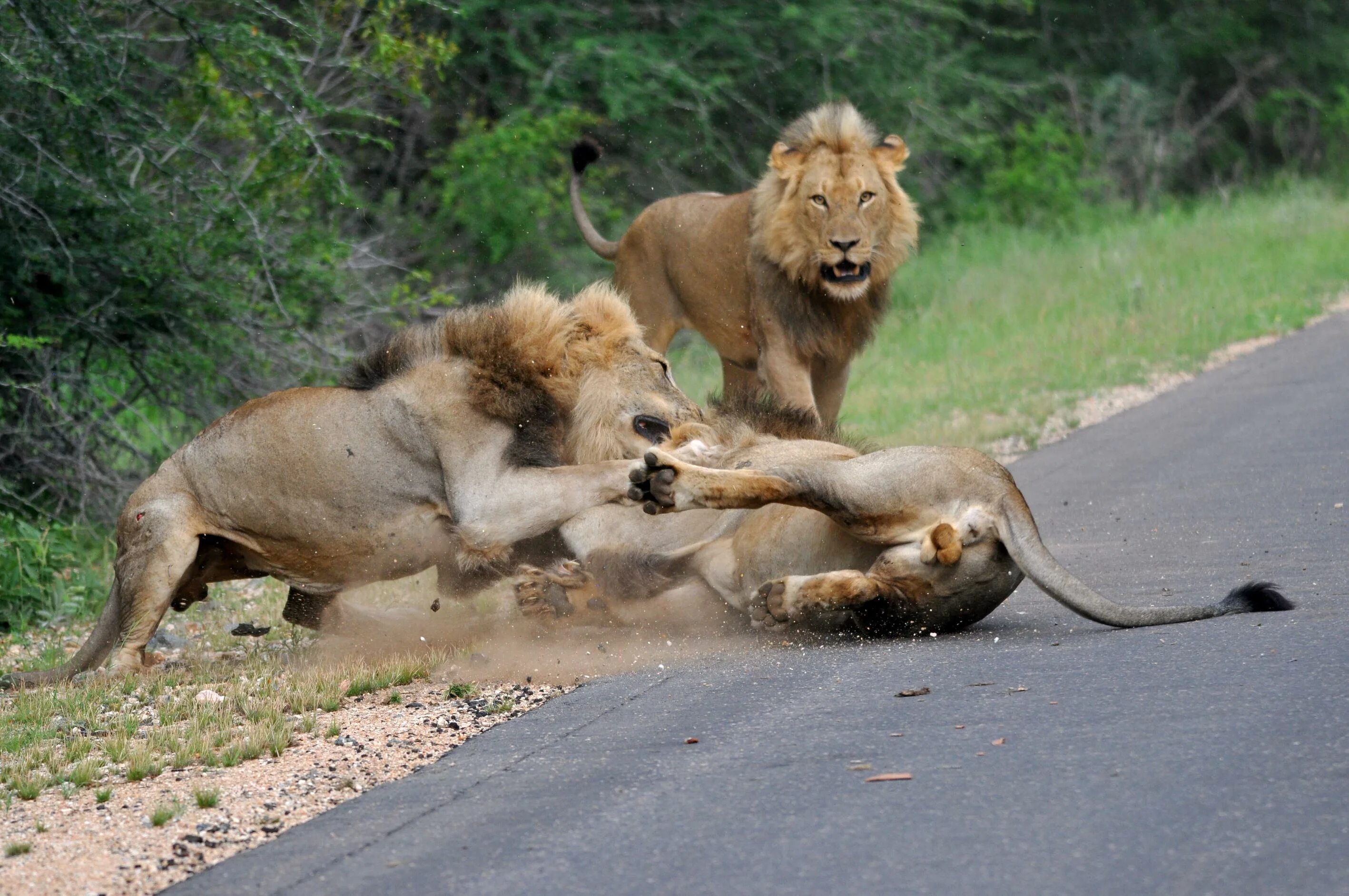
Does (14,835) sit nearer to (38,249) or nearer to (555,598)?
(555,598)

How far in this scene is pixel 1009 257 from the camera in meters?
16.5

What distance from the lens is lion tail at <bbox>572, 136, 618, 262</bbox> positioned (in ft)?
29.5

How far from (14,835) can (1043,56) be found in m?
21.5

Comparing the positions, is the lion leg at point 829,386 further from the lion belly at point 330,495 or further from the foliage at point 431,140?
the lion belly at point 330,495

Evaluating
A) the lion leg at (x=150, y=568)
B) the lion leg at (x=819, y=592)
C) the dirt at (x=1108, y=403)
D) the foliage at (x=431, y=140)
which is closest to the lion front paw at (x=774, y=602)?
the lion leg at (x=819, y=592)

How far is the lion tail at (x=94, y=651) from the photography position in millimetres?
5430

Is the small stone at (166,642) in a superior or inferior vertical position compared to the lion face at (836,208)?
inferior

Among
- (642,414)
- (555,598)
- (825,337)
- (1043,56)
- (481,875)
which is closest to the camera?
(481,875)

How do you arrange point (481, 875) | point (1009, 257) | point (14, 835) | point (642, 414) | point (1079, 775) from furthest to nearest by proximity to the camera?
1. point (1009, 257)
2. point (642, 414)
3. point (14, 835)
4. point (1079, 775)
5. point (481, 875)

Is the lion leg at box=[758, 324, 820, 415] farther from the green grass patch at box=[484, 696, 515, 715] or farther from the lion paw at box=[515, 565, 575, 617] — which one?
the green grass patch at box=[484, 696, 515, 715]

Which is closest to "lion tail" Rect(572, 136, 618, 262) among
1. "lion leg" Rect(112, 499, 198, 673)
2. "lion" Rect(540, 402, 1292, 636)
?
"lion leg" Rect(112, 499, 198, 673)

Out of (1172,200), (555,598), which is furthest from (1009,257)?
(555,598)

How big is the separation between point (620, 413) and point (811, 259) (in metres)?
2.62

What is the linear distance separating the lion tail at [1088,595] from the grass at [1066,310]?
14.0 feet
